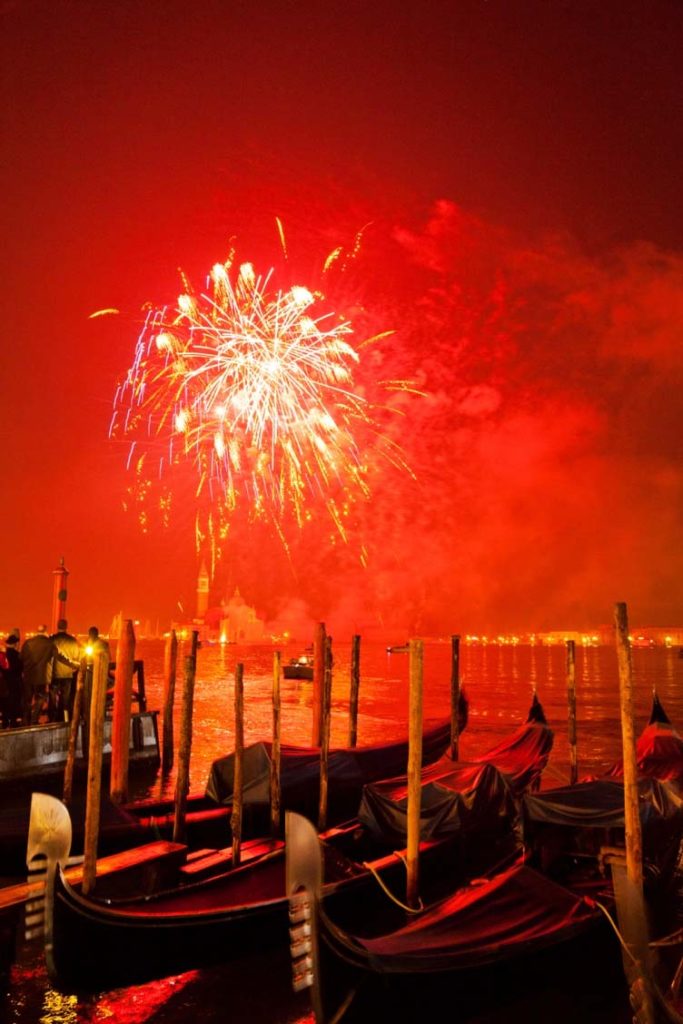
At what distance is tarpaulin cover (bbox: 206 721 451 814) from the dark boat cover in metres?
3.50

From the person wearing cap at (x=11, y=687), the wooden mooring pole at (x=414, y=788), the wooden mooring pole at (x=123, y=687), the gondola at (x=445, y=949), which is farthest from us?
the person wearing cap at (x=11, y=687)

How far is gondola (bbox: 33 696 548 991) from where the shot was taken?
19.1ft

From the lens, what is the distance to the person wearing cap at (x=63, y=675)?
44.6 ft

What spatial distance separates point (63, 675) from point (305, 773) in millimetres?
5530

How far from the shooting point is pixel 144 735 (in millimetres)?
15625

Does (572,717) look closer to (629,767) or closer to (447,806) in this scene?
(447,806)

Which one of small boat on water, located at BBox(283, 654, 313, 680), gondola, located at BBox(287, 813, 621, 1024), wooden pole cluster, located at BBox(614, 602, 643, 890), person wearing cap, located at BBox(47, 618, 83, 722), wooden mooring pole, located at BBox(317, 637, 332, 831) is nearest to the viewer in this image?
gondola, located at BBox(287, 813, 621, 1024)

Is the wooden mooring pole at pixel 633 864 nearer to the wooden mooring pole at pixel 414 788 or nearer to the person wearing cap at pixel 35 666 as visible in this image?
the wooden mooring pole at pixel 414 788

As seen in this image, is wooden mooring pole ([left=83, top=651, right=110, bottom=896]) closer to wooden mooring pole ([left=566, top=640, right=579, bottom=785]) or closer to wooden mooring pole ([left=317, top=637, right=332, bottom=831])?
wooden mooring pole ([left=317, top=637, right=332, bottom=831])

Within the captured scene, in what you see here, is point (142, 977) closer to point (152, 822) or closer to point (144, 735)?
point (152, 822)

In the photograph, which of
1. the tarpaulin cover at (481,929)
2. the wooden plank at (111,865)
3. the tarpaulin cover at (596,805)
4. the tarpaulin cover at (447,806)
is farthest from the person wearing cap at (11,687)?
the tarpaulin cover at (481,929)

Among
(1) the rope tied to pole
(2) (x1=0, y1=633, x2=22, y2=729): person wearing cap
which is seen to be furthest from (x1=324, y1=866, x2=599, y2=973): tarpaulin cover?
(2) (x1=0, y1=633, x2=22, y2=729): person wearing cap

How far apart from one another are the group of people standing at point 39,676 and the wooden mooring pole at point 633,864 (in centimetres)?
955

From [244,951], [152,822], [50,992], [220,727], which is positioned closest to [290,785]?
[152,822]
